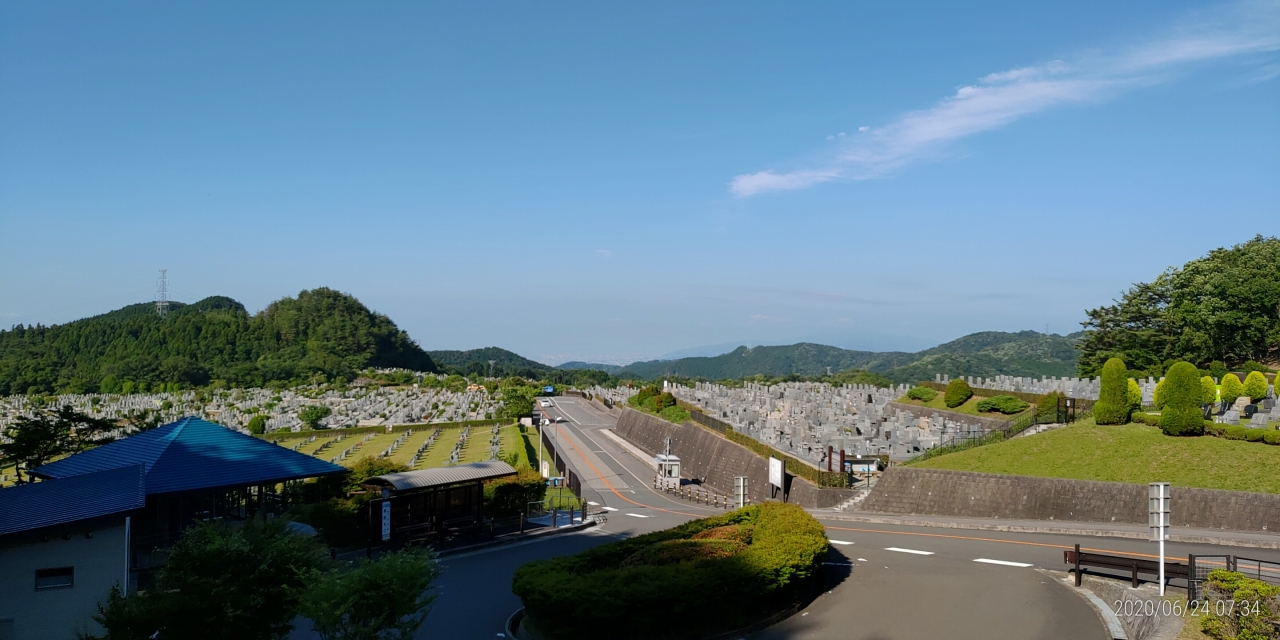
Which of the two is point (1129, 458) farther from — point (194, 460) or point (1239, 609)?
point (194, 460)

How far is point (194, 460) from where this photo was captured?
15.8m

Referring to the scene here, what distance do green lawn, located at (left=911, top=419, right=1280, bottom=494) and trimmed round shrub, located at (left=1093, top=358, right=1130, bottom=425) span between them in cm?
40

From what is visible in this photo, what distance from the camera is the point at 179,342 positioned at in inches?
4518

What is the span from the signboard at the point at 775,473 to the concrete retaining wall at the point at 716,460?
2.24 feet

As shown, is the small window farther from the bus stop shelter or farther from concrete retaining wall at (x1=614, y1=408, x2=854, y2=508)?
concrete retaining wall at (x1=614, y1=408, x2=854, y2=508)

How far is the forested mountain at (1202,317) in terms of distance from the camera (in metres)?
40.0

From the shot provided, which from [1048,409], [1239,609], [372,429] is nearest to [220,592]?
[1239,609]

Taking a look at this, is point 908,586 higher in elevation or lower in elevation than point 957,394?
lower

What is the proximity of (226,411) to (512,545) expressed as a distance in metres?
52.2

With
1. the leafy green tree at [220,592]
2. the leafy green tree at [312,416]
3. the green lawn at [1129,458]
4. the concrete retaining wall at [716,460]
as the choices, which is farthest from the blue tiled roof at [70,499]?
the leafy green tree at [312,416]

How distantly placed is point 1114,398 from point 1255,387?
5.56m

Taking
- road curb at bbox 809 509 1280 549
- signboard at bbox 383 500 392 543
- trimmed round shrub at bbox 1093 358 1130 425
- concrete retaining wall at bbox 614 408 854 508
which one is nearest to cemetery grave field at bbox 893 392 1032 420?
trimmed round shrub at bbox 1093 358 1130 425

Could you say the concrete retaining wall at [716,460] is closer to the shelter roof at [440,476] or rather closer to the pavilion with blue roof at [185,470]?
the shelter roof at [440,476]

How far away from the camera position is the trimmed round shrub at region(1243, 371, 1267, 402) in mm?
25797
